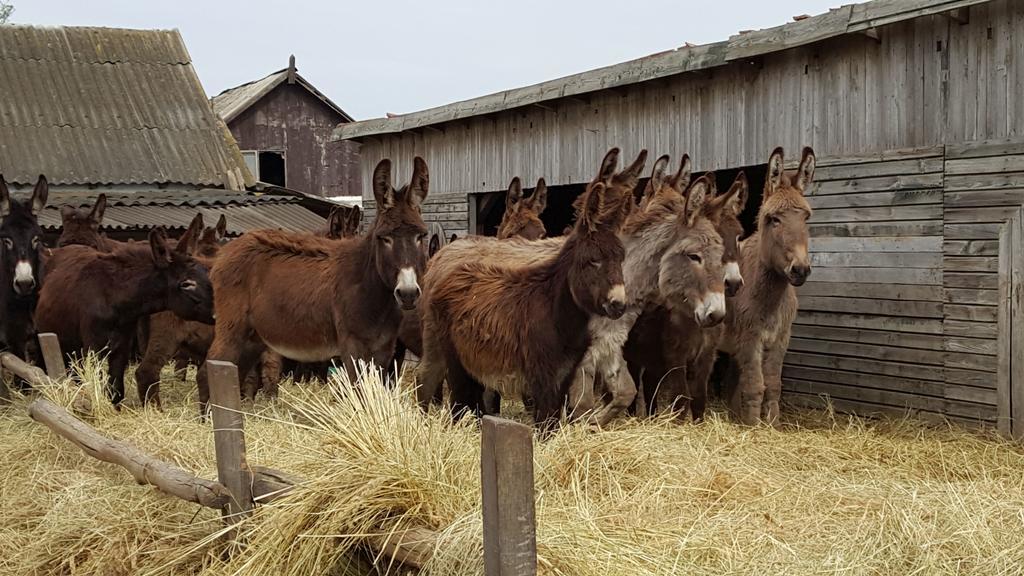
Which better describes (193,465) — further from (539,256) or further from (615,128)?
(615,128)

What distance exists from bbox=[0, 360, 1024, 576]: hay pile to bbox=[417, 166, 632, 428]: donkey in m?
0.73

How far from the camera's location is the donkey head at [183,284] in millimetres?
8969

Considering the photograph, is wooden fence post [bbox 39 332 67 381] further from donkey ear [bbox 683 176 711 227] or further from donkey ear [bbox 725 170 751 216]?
donkey ear [bbox 725 170 751 216]

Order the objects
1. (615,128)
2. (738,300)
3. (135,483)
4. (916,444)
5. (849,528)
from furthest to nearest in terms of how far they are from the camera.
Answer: (615,128) → (738,300) → (916,444) → (135,483) → (849,528)

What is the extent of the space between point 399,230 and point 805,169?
381cm

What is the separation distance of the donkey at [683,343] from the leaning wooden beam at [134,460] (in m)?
3.97

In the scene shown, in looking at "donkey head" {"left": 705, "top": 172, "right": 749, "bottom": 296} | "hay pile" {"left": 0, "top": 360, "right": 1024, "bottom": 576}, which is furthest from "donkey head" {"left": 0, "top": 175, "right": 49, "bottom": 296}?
"donkey head" {"left": 705, "top": 172, "right": 749, "bottom": 296}

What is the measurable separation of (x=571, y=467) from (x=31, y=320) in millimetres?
6755

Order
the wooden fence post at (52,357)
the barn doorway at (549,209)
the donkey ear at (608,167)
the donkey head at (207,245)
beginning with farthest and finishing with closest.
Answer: the barn doorway at (549,209)
the donkey head at (207,245)
the wooden fence post at (52,357)
the donkey ear at (608,167)

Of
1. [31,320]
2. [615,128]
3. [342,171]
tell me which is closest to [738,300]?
[615,128]

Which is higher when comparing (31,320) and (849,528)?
(31,320)

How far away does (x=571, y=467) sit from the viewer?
5.36 meters

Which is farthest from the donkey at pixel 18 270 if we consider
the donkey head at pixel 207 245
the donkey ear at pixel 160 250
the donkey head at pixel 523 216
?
the donkey head at pixel 523 216

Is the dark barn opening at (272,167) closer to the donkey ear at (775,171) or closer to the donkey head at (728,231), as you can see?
the donkey ear at (775,171)
